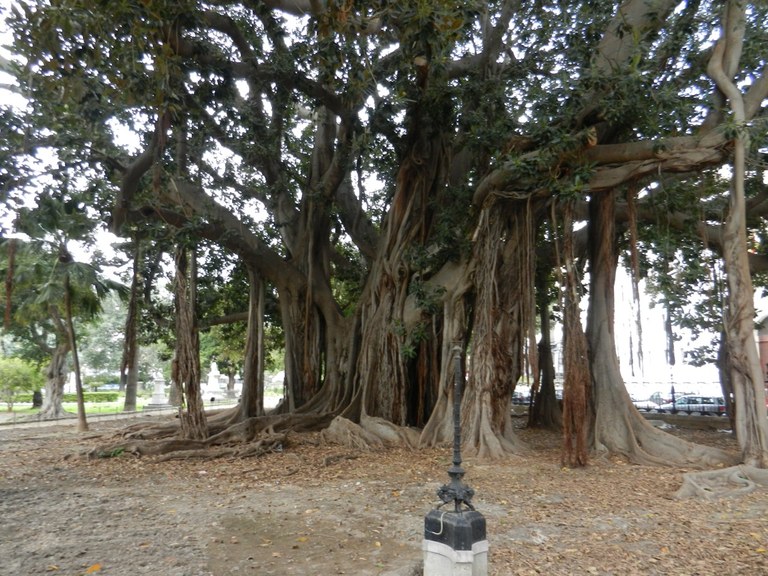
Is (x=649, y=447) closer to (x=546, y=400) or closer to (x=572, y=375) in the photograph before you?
(x=572, y=375)

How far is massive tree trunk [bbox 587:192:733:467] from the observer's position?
7688 millimetres

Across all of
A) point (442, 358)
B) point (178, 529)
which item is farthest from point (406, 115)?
point (178, 529)

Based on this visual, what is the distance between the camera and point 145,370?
152 ft

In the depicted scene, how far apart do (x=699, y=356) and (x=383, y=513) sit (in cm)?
1179

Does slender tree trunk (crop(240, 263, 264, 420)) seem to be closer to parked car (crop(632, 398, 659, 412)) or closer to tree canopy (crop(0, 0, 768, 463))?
tree canopy (crop(0, 0, 768, 463))

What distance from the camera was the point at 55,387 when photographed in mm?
17594

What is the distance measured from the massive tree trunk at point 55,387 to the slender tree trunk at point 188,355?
9.89 meters

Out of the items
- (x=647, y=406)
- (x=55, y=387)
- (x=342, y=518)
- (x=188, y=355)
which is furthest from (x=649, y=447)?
(x=55, y=387)

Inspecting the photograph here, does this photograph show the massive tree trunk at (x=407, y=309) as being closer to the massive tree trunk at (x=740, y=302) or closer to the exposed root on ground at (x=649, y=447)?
the exposed root on ground at (x=649, y=447)

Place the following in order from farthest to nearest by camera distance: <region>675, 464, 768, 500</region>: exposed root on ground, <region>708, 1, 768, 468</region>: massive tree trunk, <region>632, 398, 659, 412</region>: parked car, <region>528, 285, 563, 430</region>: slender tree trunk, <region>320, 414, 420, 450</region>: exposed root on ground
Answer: <region>632, 398, 659, 412</region>: parked car
<region>528, 285, 563, 430</region>: slender tree trunk
<region>320, 414, 420, 450</region>: exposed root on ground
<region>708, 1, 768, 468</region>: massive tree trunk
<region>675, 464, 768, 500</region>: exposed root on ground

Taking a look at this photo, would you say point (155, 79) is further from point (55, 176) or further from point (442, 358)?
point (442, 358)

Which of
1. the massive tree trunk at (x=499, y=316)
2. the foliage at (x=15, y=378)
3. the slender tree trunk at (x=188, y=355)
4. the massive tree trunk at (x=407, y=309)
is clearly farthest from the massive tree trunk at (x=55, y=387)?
the massive tree trunk at (x=499, y=316)

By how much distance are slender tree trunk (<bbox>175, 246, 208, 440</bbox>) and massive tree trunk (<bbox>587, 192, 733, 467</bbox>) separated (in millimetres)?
5963

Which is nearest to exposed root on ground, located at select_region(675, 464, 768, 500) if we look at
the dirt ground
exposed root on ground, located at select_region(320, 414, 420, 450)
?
the dirt ground
